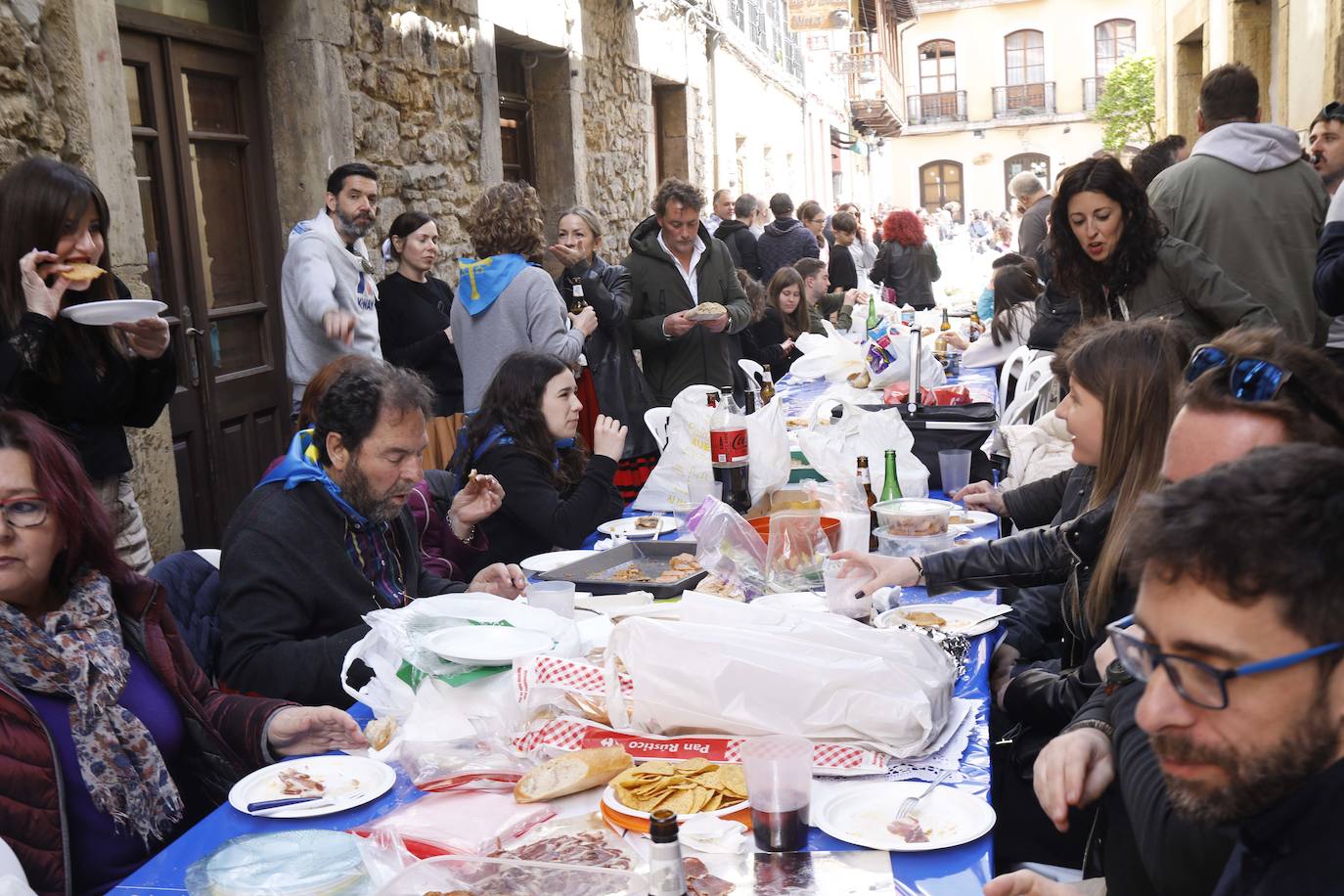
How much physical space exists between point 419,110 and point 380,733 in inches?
208

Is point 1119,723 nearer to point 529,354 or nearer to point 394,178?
point 529,354

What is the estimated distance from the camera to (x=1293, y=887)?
1.13 m

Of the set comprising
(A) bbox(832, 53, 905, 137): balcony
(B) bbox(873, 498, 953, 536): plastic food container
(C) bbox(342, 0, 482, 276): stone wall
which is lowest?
(B) bbox(873, 498, 953, 536): plastic food container

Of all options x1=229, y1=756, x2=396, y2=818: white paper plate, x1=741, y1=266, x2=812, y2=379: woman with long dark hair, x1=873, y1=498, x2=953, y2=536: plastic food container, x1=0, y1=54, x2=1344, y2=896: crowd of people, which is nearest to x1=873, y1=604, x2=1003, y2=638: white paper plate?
x1=0, y1=54, x2=1344, y2=896: crowd of people

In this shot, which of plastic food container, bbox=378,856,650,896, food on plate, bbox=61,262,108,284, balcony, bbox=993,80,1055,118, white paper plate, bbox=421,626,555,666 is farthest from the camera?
balcony, bbox=993,80,1055,118

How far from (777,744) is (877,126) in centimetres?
3734

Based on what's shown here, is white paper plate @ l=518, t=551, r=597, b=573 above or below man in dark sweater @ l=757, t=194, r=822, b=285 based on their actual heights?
below

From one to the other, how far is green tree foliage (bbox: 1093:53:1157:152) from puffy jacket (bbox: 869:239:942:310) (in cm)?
945

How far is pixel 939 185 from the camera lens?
155 ft

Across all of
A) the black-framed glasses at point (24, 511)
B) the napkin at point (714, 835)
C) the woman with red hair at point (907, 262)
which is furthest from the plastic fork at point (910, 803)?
the woman with red hair at point (907, 262)

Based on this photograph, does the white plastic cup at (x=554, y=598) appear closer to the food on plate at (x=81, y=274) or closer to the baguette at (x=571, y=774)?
the baguette at (x=571, y=774)

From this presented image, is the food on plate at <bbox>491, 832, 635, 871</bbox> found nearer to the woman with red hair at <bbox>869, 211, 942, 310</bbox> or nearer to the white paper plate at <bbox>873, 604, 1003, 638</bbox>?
the white paper plate at <bbox>873, 604, 1003, 638</bbox>

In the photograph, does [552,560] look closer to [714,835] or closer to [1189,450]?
[714,835]

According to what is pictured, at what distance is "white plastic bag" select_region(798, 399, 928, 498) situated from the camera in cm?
391
